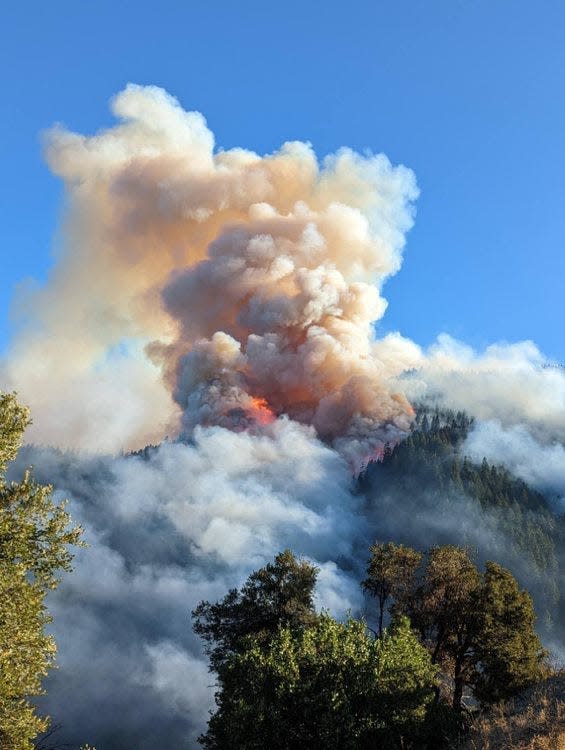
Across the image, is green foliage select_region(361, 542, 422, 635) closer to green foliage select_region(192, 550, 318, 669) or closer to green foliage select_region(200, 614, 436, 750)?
green foliage select_region(192, 550, 318, 669)

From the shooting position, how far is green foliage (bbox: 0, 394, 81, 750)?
1811 cm

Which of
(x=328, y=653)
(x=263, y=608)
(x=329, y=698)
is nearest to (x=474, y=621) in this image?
(x=263, y=608)

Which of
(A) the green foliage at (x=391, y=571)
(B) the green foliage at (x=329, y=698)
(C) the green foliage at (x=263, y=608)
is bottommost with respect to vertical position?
(B) the green foliage at (x=329, y=698)

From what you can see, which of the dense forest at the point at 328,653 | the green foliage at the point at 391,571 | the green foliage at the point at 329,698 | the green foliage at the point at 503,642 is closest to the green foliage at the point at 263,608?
the dense forest at the point at 328,653

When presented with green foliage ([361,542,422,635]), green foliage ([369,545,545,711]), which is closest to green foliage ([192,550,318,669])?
green foliage ([361,542,422,635])

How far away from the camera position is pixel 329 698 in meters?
28.9

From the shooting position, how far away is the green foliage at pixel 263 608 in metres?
46.0

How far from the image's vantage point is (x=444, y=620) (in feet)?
148

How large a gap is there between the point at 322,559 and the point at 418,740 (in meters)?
175

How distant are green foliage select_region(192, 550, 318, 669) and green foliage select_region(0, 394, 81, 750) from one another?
28.9 metres

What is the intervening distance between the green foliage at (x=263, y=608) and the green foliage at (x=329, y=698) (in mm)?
14174

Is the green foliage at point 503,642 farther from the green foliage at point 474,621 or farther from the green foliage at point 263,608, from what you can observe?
the green foliage at point 263,608

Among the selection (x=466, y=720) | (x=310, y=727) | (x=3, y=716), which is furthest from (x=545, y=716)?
(x=3, y=716)

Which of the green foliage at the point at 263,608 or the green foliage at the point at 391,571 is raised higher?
the green foliage at the point at 391,571
